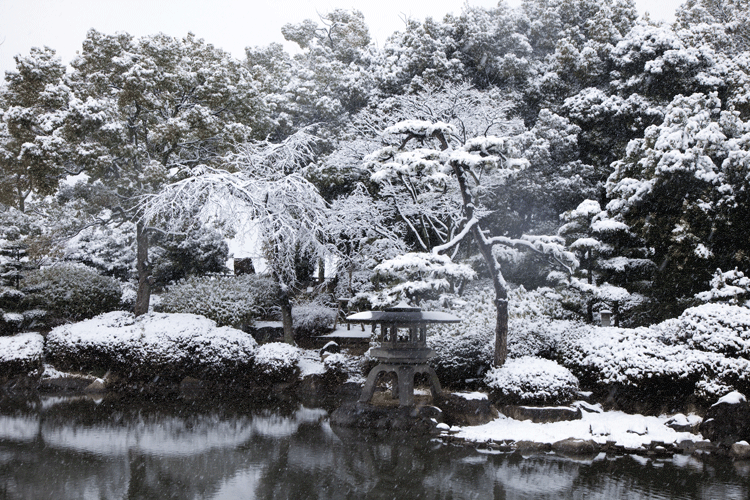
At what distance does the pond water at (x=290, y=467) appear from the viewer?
216 inches

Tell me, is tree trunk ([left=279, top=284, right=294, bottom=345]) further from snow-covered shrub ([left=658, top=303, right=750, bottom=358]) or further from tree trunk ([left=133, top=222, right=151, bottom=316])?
snow-covered shrub ([left=658, top=303, right=750, bottom=358])

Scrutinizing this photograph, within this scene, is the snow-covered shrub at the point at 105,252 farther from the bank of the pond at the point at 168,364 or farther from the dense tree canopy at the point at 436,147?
the bank of the pond at the point at 168,364

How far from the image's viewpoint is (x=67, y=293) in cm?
1427

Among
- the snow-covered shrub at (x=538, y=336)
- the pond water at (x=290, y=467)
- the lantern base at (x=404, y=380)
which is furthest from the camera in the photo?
the snow-covered shrub at (x=538, y=336)

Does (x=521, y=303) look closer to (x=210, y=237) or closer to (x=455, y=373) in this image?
(x=455, y=373)

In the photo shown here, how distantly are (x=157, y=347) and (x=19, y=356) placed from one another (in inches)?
121

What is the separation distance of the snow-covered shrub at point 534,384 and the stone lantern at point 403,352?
104 cm

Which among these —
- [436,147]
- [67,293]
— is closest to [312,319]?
[436,147]

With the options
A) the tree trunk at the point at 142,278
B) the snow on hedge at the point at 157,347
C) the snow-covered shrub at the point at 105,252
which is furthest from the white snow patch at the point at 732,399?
the snow-covered shrub at the point at 105,252

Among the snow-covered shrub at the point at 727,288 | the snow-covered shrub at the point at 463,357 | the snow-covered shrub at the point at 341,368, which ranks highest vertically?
the snow-covered shrub at the point at 727,288

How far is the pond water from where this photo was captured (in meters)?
5.48

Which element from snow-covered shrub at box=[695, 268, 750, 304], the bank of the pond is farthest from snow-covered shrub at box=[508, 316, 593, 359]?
the bank of the pond

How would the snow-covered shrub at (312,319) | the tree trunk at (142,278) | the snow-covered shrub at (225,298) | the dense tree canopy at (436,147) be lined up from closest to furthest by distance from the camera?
the dense tree canopy at (436,147) < the snow-covered shrub at (225,298) < the tree trunk at (142,278) < the snow-covered shrub at (312,319)

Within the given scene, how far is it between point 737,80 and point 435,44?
9018 millimetres
